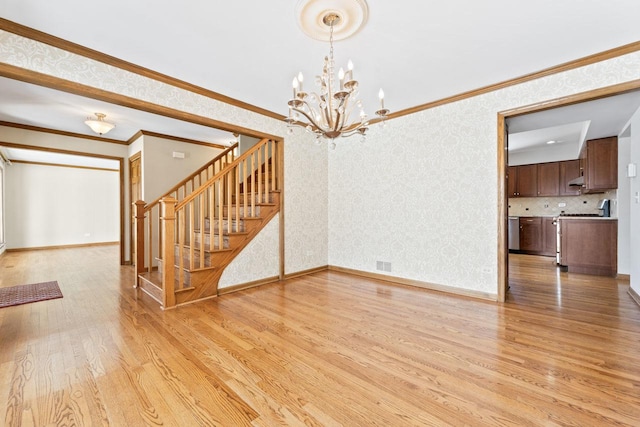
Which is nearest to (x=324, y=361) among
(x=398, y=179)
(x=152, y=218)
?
(x=398, y=179)

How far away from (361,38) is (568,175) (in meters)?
6.74

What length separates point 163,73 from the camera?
291cm

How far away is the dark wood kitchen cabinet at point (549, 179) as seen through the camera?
6398mm

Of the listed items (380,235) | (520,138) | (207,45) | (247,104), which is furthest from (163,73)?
(520,138)

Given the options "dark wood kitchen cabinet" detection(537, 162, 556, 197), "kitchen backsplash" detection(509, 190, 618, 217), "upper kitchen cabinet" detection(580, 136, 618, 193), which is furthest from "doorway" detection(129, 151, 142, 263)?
"dark wood kitchen cabinet" detection(537, 162, 556, 197)

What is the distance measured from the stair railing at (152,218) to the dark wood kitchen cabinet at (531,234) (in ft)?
22.7

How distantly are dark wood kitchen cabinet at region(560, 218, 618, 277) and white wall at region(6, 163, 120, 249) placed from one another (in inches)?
425

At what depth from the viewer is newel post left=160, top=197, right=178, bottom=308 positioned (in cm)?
301

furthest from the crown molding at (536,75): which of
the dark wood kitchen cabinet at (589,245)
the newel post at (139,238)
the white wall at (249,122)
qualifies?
the newel post at (139,238)

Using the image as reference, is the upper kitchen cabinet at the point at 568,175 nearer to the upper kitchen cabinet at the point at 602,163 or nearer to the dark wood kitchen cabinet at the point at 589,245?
the upper kitchen cabinet at the point at 602,163

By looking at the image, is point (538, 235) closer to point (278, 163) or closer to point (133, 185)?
point (278, 163)

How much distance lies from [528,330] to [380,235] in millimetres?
2230

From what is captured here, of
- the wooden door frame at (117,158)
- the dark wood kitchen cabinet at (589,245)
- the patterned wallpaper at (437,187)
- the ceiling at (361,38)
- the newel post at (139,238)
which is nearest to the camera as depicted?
the ceiling at (361,38)

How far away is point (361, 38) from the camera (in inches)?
92.0
